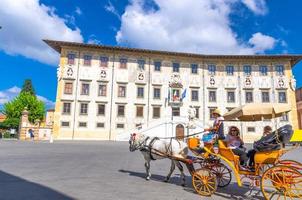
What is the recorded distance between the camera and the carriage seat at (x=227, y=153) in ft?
20.3

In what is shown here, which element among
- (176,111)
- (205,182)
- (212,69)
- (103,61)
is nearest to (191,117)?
(176,111)

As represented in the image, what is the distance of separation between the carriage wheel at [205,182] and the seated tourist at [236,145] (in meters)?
0.83

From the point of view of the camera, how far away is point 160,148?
7.96m

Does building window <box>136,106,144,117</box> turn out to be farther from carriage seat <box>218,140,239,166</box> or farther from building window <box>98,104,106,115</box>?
carriage seat <box>218,140,239,166</box>

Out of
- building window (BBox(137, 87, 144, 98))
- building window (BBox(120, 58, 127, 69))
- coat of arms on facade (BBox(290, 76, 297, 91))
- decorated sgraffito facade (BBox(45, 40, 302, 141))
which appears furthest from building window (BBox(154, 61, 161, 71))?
coat of arms on facade (BBox(290, 76, 297, 91))

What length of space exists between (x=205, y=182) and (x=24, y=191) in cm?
431

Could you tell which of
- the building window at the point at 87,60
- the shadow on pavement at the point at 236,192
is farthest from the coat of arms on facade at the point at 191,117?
the shadow on pavement at the point at 236,192

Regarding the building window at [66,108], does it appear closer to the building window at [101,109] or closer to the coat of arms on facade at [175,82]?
the building window at [101,109]

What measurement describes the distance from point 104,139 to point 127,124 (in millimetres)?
3718

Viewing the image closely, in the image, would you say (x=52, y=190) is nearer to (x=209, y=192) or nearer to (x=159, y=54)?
(x=209, y=192)

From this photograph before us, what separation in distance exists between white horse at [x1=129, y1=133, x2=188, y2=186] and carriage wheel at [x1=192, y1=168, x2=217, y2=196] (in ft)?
3.55

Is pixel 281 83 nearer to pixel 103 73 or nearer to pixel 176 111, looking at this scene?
pixel 176 111

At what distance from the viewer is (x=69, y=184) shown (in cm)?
697

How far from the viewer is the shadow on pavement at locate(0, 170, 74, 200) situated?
5605 millimetres
